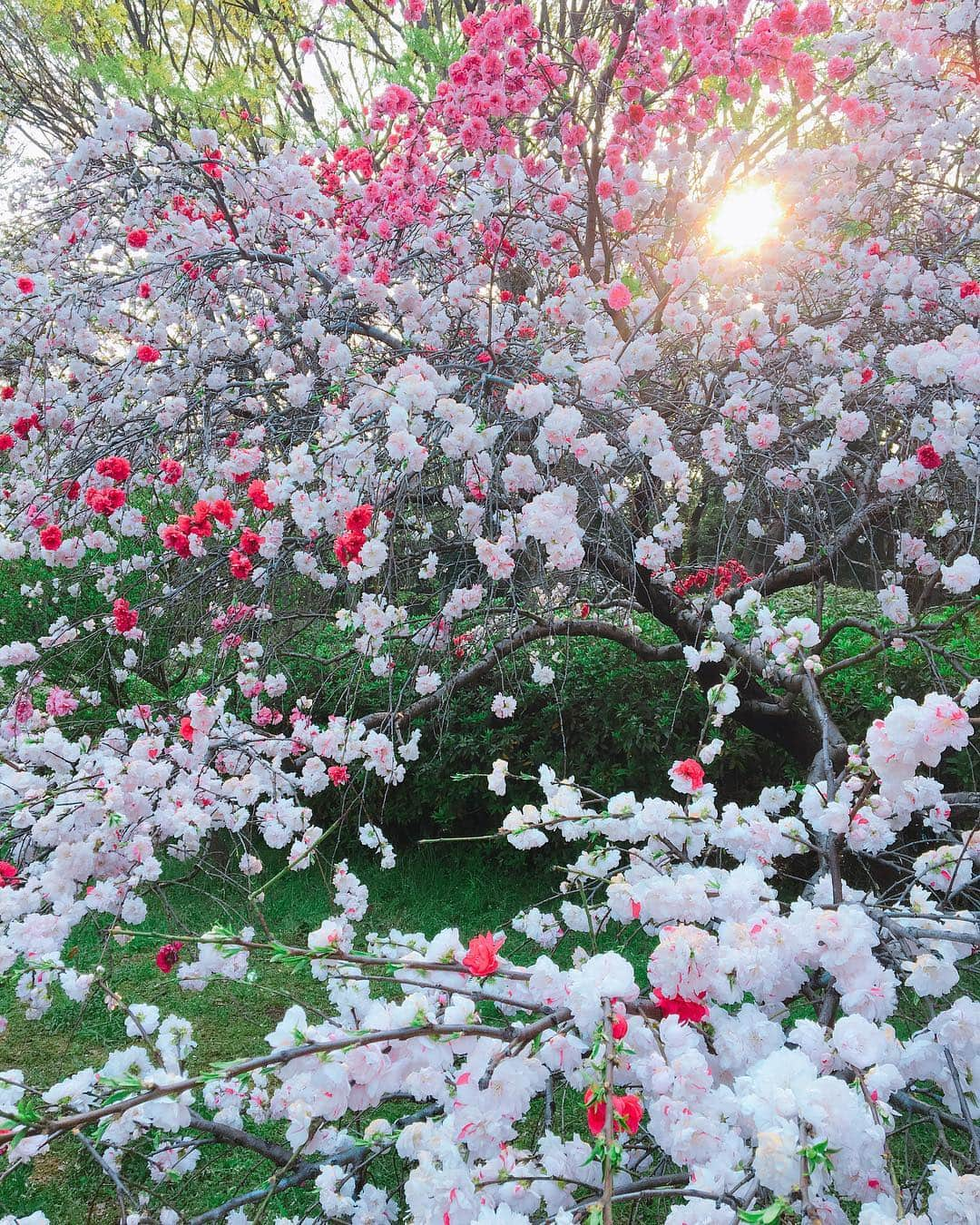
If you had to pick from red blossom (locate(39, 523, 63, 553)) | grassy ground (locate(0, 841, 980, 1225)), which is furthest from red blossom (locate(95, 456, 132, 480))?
grassy ground (locate(0, 841, 980, 1225))

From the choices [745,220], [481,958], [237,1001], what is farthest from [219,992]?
[745,220]

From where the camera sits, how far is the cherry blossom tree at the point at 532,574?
1.08 meters

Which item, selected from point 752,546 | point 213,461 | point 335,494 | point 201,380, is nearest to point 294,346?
point 201,380

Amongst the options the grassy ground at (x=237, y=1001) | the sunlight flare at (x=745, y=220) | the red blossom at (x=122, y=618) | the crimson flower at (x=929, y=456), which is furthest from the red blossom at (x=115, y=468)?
the sunlight flare at (x=745, y=220)

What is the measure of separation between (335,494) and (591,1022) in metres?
1.84

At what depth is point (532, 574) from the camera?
3.24 meters

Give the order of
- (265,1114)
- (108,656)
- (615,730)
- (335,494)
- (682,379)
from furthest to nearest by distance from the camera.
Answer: (108,656)
(615,730)
(682,379)
(335,494)
(265,1114)

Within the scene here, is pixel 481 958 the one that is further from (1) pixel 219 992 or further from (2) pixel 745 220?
(2) pixel 745 220

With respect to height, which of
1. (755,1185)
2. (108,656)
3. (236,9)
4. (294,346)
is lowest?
(755,1185)

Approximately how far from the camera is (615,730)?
4.13 meters

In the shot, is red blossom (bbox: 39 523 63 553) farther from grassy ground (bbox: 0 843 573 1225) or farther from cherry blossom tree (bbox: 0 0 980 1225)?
grassy ground (bbox: 0 843 573 1225)

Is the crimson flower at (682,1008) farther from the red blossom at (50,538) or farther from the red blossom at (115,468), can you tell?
the red blossom at (50,538)

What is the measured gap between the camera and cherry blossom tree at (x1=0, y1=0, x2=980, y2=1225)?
3.56 ft

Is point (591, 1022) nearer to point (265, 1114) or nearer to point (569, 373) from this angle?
point (265, 1114)
